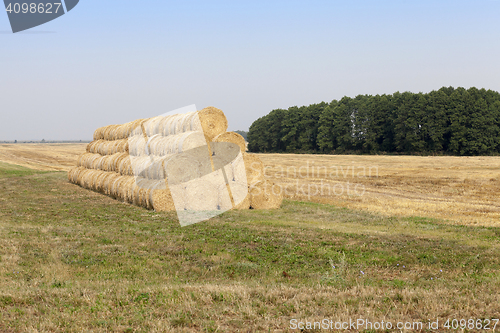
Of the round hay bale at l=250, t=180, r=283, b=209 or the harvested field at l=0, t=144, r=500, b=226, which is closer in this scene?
the round hay bale at l=250, t=180, r=283, b=209

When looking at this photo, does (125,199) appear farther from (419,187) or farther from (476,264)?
(419,187)

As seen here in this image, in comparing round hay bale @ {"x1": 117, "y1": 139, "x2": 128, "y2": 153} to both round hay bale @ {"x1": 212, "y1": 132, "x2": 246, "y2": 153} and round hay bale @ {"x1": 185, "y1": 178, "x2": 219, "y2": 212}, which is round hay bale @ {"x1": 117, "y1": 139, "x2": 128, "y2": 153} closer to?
round hay bale @ {"x1": 212, "y1": 132, "x2": 246, "y2": 153}

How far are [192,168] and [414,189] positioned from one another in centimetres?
1788

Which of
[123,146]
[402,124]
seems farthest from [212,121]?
[402,124]

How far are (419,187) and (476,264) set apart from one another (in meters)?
21.8

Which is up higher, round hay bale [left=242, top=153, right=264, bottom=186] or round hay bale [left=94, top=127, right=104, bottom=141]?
round hay bale [left=94, top=127, right=104, bottom=141]

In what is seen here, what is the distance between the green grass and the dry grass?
3.86 meters

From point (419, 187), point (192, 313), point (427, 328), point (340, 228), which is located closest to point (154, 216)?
point (340, 228)

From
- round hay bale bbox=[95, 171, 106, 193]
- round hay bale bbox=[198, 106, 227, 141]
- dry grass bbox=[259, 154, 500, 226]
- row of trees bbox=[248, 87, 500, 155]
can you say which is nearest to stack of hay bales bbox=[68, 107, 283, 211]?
round hay bale bbox=[198, 106, 227, 141]

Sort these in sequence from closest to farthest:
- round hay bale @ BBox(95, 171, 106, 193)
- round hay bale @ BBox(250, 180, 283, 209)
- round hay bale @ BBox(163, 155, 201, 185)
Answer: round hay bale @ BBox(163, 155, 201, 185)
round hay bale @ BBox(250, 180, 283, 209)
round hay bale @ BBox(95, 171, 106, 193)

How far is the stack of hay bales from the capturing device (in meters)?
17.2

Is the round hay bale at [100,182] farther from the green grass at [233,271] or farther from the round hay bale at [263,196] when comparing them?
the round hay bale at [263,196]

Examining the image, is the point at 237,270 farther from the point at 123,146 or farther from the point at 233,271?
the point at 123,146

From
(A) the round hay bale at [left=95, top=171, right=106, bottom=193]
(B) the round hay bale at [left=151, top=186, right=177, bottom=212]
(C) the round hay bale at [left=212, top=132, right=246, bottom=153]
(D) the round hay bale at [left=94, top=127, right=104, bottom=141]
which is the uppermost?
(D) the round hay bale at [left=94, top=127, right=104, bottom=141]
